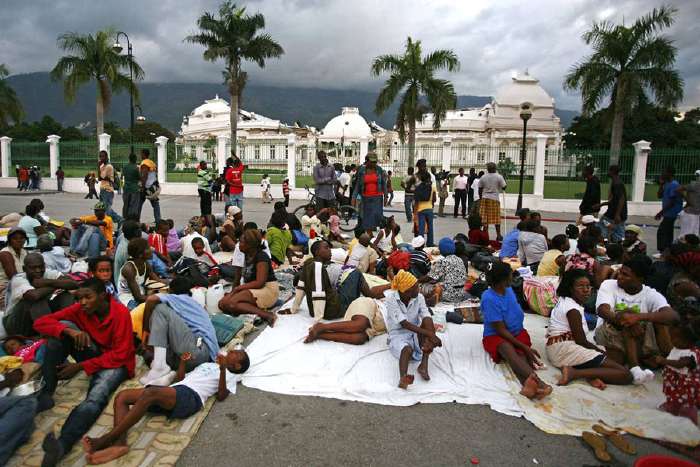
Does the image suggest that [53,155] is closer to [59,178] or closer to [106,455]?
[59,178]

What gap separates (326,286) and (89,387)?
2.52 m

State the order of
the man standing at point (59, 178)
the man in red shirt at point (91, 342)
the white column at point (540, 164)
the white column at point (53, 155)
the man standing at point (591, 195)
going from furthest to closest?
the white column at point (53, 155) → the man standing at point (59, 178) → the white column at point (540, 164) → the man standing at point (591, 195) → the man in red shirt at point (91, 342)

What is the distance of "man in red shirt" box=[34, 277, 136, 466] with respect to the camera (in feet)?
12.5

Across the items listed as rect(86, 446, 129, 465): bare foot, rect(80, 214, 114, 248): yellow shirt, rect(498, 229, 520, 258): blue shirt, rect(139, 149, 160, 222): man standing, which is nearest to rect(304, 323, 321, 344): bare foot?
rect(86, 446, 129, 465): bare foot

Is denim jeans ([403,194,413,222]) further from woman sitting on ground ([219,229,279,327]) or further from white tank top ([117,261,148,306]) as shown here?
white tank top ([117,261,148,306])

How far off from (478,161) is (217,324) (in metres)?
26.7

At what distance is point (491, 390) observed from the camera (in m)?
4.15

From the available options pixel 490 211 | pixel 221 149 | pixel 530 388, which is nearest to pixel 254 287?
pixel 530 388

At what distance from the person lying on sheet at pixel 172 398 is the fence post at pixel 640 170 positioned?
17789 mm

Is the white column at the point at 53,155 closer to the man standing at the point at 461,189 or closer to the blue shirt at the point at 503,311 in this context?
the man standing at the point at 461,189

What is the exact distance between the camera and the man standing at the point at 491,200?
1069cm

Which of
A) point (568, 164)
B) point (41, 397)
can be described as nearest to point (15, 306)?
point (41, 397)

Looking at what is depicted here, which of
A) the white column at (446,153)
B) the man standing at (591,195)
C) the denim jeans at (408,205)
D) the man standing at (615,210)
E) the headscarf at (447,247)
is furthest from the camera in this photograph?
the white column at (446,153)

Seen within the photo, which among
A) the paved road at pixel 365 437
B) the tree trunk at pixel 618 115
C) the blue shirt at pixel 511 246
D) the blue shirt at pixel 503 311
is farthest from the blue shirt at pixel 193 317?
the tree trunk at pixel 618 115
